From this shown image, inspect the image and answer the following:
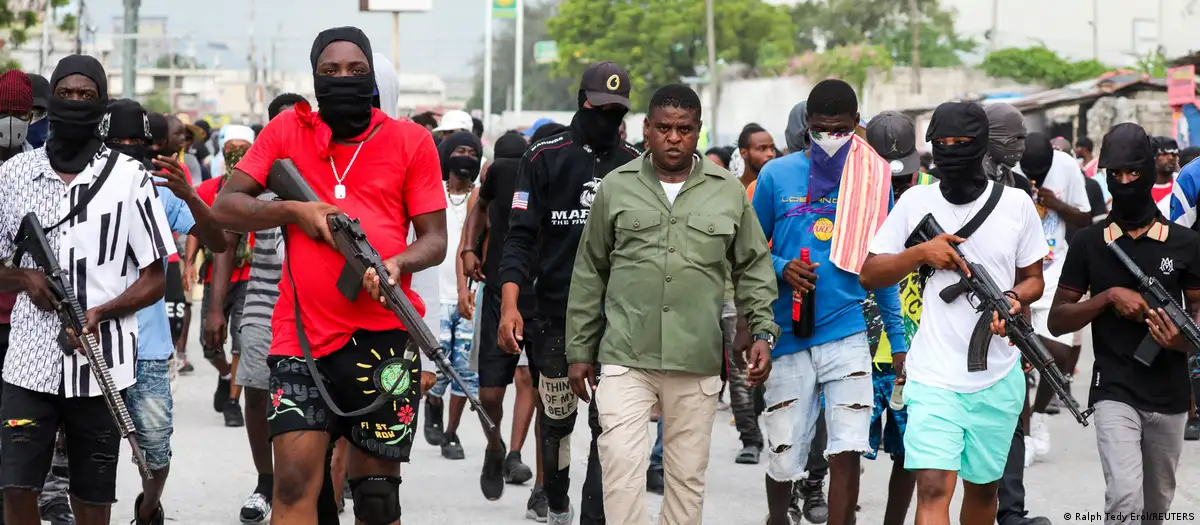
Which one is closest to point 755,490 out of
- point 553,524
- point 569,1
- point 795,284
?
point 553,524

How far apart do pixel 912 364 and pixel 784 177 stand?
115 centimetres

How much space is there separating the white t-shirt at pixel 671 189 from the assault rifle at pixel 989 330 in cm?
102

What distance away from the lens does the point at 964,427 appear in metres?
6.29

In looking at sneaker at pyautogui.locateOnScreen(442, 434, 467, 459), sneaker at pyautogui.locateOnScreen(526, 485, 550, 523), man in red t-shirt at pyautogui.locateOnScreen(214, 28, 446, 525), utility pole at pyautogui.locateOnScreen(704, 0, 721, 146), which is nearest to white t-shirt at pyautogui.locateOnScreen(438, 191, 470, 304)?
sneaker at pyautogui.locateOnScreen(442, 434, 467, 459)

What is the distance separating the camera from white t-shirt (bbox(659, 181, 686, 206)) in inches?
252

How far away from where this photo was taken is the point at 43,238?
20.0 ft

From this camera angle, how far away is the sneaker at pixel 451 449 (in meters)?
10.6

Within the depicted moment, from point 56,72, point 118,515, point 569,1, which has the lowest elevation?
point 118,515

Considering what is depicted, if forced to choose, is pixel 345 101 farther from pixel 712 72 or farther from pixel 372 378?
pixel 712 72

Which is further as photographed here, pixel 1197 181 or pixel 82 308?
pixel 1197 181

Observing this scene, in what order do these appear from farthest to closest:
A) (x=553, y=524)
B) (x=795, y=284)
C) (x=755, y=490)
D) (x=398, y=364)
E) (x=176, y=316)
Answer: (x=176, y=316)
(x=755, y=490)
(x=553, y=524)
(x=795, y=284)
(x=398, y=364)

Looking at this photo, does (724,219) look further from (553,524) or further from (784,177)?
(553,524)

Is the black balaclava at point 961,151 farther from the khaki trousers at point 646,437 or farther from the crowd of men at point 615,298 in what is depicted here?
the khaki trousers at point 646,437

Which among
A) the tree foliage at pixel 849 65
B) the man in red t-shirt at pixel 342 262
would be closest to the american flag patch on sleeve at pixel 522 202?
the man in red t-shirt at pixel 342 262
